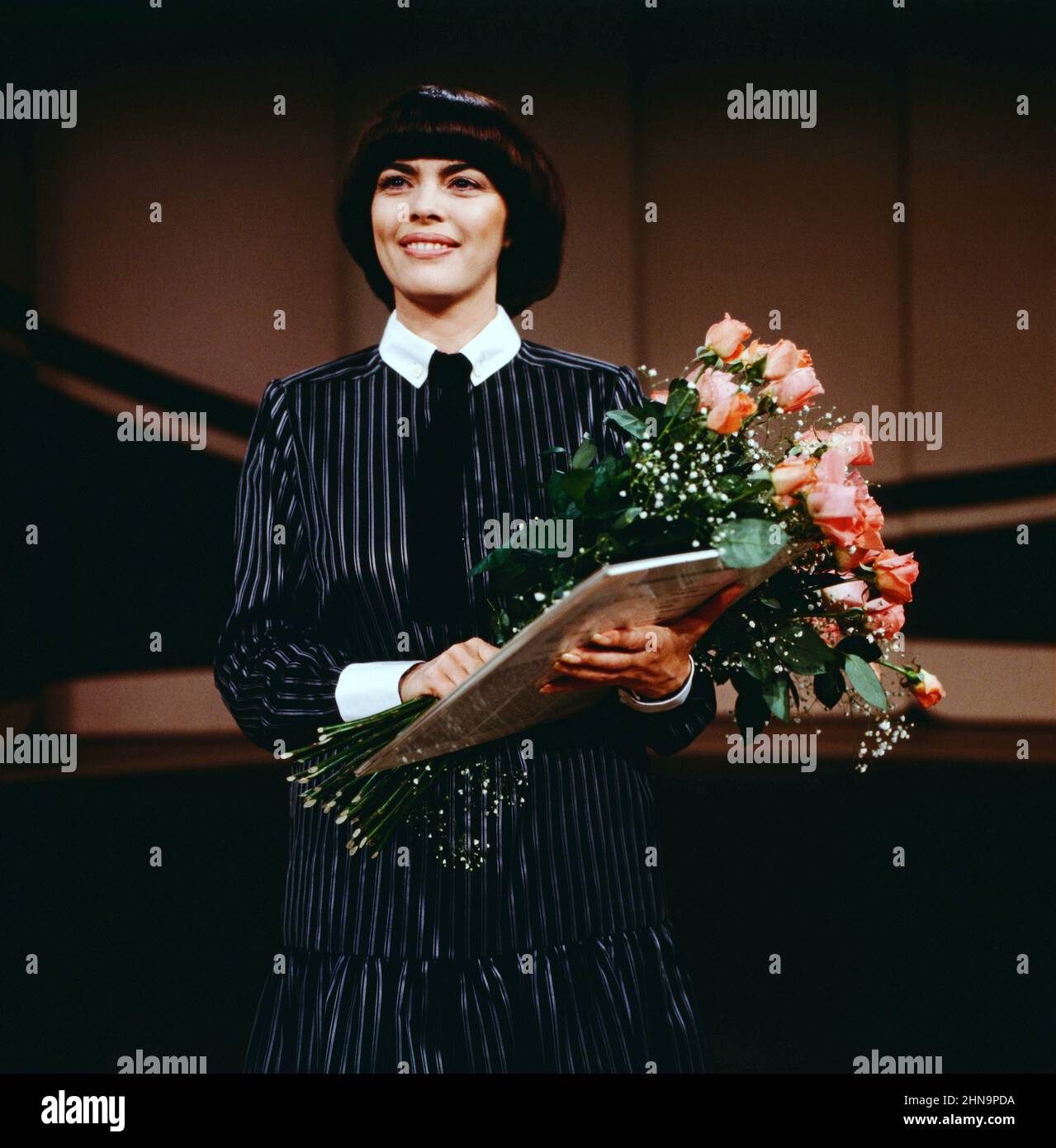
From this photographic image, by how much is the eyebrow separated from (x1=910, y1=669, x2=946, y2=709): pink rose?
106 cm

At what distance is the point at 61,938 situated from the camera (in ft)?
7.70

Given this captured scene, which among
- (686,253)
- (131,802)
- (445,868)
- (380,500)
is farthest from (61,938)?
(686,253)

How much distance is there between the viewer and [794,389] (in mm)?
1422

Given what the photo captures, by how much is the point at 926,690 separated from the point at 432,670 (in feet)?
2.50

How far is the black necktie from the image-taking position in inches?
63.1

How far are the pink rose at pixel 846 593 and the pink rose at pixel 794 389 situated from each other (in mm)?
257

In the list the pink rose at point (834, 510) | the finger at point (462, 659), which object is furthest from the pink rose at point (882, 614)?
the finger at point (462, 659)

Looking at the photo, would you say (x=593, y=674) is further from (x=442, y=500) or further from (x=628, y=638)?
(x=442, y=500)

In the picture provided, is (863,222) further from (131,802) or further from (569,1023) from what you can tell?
(131,802)

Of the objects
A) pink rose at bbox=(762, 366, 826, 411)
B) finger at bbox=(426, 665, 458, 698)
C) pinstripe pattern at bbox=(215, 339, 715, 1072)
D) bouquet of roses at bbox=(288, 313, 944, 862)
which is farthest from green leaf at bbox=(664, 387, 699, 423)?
finger at bbox=(426, 665, 458, 698)

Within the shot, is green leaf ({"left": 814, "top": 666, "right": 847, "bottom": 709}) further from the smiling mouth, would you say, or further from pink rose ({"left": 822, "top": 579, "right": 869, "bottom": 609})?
the smiling mouth

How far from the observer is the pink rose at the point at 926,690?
164cm

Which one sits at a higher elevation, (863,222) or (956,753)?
(863,222)
